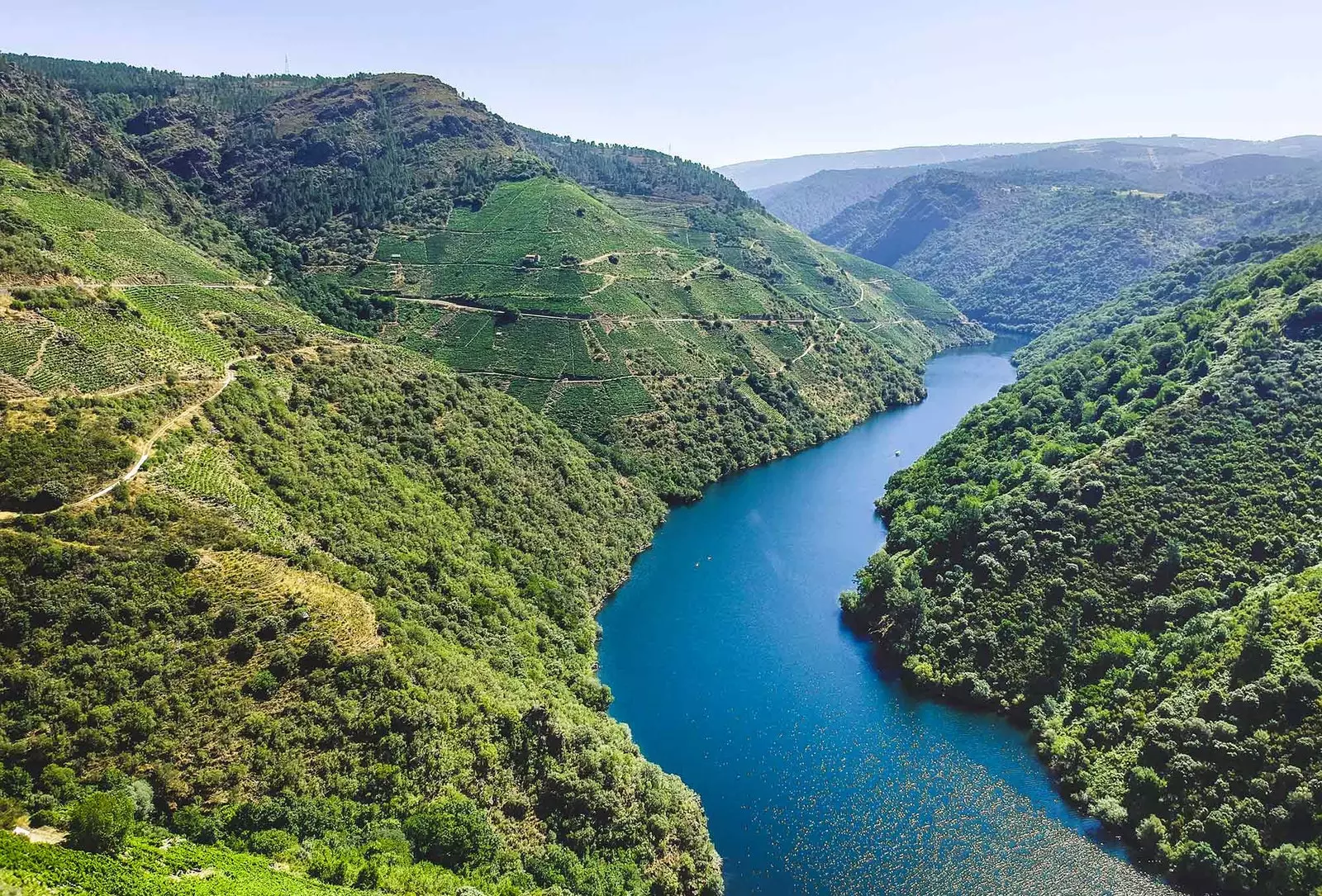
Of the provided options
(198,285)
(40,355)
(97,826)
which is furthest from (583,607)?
(198,285)

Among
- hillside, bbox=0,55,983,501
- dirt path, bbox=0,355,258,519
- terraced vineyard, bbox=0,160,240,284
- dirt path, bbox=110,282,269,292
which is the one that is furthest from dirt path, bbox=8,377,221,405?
hillside, bbox=0,55,983,501

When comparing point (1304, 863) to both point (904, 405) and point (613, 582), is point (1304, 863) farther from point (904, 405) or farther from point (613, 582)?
point (904, 405)

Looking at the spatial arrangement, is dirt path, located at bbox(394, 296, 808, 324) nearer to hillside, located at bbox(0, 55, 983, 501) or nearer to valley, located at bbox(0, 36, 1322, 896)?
hillside, located at bbox(0, 55, 983, 501)

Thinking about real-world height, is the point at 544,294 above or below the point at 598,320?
above

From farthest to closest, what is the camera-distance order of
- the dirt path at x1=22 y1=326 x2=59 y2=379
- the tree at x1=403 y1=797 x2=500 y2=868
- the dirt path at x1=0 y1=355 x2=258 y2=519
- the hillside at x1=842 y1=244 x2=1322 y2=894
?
the dirt path at x1=22 y1=326 x2=59 y2=379 → the hillside at x1=842 y1=244 x2=1322 y2=894 → the dirt path at x1=0 y1=355 x2=258 y2=519 → the tree at x1=403 y1=797 x2=500 y2=868

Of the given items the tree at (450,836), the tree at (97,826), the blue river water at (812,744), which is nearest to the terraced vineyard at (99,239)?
the tree at (97,826)

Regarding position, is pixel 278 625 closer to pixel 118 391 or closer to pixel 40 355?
pixel 118 391
